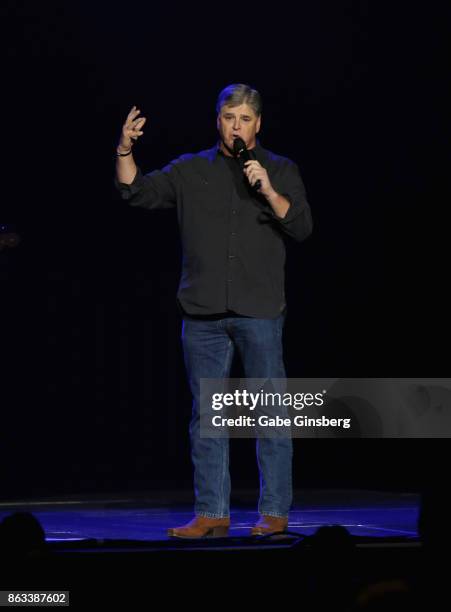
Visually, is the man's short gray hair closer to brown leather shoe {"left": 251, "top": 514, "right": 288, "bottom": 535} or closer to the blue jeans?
the blue jeans

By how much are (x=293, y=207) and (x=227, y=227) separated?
210mm

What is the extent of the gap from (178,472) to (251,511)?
4.39 ft

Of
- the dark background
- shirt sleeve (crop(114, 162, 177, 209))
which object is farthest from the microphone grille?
the dark background

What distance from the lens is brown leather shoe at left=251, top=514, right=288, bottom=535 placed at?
10.5 ft

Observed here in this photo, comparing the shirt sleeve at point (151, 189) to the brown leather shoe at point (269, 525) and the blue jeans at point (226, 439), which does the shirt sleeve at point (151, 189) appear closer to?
the blue jeans at point (226, 439)

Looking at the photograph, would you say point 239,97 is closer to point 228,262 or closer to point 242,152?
point 242,152

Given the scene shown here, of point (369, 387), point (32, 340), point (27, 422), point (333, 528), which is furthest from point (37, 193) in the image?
point (333, 528)

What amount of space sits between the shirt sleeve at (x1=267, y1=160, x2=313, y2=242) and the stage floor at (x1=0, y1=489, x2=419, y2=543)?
0.89m

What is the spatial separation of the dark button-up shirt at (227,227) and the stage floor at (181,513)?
681 millimetres

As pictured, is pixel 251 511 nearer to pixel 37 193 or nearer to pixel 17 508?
pixel 17 508

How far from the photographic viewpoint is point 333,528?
7.18 ft

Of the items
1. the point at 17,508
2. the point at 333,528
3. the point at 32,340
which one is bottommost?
the point at 17,508

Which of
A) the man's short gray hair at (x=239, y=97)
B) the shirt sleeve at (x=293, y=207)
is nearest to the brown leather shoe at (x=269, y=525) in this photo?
the shirt sleeve at (x=293, y=207)

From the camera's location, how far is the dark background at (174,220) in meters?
5.07
